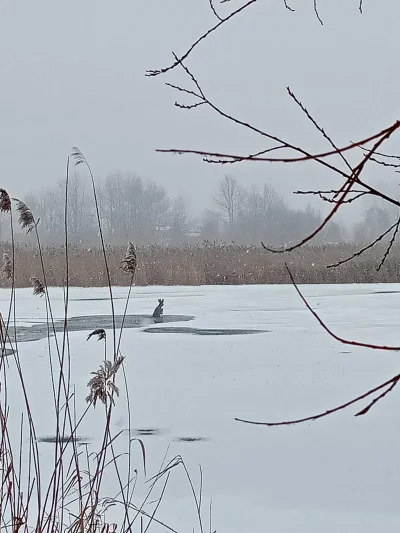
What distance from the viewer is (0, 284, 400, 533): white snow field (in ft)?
9.86

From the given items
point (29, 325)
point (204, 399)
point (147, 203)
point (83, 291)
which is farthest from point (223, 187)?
point (204, 399)

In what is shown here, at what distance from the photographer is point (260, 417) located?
13.8ft

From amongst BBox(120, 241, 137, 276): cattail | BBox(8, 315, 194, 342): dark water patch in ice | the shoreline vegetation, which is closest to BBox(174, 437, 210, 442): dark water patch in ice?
BBox(120, 241, 137, 276): cattail

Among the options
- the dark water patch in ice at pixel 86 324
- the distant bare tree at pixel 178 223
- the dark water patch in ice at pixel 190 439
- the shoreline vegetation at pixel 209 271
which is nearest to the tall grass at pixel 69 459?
the dark water patch in ice at pixel 190 439

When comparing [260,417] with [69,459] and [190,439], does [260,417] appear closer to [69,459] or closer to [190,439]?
[190,439]

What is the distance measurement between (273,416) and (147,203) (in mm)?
50911

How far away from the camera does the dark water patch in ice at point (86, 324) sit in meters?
7.89

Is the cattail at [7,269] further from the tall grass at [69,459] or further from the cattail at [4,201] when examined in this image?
the cattail at [4,201]

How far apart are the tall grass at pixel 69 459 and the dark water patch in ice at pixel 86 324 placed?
2.36ft

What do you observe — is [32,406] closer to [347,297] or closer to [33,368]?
[33,368]

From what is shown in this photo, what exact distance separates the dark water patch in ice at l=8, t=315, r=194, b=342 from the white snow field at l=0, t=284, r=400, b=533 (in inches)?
10.6

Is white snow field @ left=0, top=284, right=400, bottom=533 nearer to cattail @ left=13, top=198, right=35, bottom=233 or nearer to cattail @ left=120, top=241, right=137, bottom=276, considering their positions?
cattail @ left=120, top=241, right=137, bottom=276

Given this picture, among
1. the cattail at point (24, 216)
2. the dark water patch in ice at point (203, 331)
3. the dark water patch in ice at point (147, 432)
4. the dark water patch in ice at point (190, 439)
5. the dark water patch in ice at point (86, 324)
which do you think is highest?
the cattail at point (24, 216)

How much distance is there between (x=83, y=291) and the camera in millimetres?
13547
